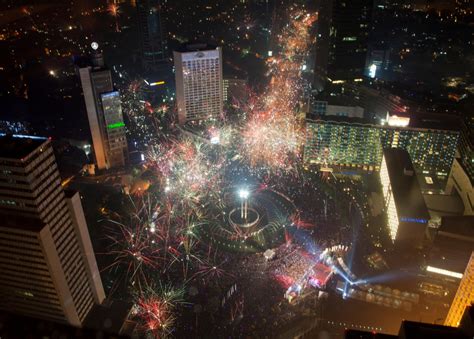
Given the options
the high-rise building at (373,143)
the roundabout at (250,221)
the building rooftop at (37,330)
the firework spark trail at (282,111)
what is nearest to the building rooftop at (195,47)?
the firework spark trail at (282,111)

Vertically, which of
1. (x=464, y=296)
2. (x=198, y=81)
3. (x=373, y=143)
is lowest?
(x=373, y=143)

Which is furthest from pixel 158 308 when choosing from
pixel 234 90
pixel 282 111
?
pixel 234 90

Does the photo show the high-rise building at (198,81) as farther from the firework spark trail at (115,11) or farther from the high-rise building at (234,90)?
the firework spark trail at (115,11)

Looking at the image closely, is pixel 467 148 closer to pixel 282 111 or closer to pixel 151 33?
pixel 282 111

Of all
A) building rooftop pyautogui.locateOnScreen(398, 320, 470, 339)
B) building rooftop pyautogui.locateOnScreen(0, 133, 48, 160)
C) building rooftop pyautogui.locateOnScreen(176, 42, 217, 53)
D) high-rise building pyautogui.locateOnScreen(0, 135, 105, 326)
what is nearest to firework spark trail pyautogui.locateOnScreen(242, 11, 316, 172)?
building rooftop pyautogui.locateOnScreen(176, 42, 217, 53)

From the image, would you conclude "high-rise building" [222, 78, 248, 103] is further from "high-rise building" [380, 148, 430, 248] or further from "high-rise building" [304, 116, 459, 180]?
"high-rise building" [380, 148, 430, 248]

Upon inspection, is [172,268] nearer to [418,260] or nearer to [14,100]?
[418,260]

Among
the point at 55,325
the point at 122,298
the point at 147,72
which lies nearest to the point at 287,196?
the point at 122,298
